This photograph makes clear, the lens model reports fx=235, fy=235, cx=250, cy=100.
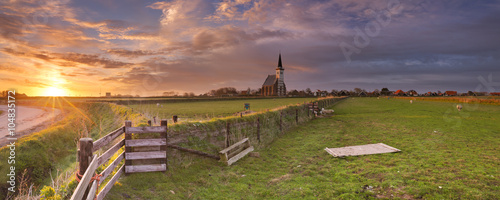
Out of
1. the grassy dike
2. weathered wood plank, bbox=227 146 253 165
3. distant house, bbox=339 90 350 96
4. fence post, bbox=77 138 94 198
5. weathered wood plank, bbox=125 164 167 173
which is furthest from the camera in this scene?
distant house, bbox=339 90 350 96

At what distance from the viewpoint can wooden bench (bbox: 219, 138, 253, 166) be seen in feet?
34.6

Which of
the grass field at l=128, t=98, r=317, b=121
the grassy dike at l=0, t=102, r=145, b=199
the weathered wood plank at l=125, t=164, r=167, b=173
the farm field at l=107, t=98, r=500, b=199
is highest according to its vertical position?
the grass field at l=128, t=98, r=317, b=121

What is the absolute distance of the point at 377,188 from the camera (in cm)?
734

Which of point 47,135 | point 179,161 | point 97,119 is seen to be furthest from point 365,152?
point 97,119

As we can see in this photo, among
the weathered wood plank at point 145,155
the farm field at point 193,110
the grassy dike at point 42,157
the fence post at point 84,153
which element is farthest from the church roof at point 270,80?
the fence post at point 84,153

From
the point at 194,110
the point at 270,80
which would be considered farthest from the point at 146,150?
the point at 270,80

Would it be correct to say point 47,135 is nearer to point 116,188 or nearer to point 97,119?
point 97,119

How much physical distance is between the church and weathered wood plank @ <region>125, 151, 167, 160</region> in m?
146

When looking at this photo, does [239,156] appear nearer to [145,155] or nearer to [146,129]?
[145,155]

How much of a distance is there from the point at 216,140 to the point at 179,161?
2585mm

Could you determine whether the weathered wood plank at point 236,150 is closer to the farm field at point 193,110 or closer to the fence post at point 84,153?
the farm field at point 193,110

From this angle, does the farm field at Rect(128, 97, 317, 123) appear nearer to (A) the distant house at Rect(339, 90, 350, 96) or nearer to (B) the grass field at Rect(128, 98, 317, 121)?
(B) the grass field at Rect(128, 98, 317, 121)

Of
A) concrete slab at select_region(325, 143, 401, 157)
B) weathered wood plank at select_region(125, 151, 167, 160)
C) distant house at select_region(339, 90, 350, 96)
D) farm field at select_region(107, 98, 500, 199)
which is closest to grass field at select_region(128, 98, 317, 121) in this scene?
farm field at select_region(107, 98, 500, 199)

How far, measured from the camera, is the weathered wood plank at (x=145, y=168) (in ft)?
26.3
